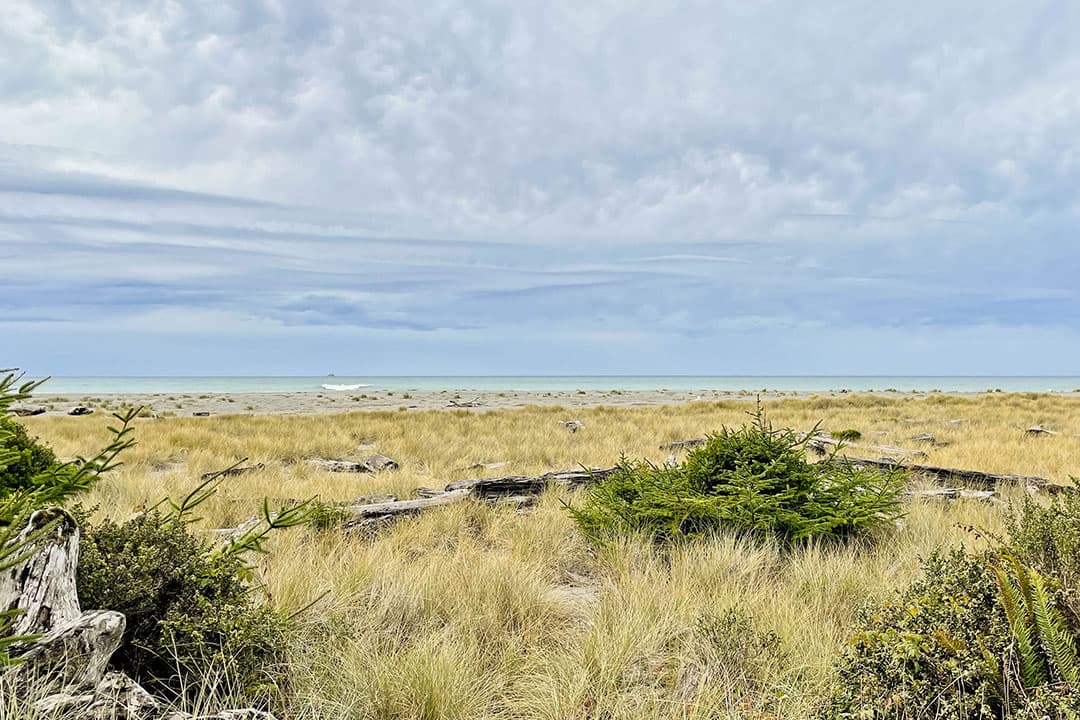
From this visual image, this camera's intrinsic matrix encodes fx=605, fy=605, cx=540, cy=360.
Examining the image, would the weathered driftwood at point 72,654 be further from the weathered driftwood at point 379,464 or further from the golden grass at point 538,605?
the weathered driftwood at point 379,464

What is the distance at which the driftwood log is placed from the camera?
2.49 meters

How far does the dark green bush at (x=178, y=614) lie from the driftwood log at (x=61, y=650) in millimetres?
356

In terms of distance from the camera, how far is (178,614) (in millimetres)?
3240

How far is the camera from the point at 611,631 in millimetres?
4000

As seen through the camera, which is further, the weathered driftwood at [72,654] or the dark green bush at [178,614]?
the dark green bush at [178,614]

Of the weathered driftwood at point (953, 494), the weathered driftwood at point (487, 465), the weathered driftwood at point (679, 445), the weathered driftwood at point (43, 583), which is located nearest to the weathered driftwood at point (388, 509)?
the weathered driftwood at point (487, 465)

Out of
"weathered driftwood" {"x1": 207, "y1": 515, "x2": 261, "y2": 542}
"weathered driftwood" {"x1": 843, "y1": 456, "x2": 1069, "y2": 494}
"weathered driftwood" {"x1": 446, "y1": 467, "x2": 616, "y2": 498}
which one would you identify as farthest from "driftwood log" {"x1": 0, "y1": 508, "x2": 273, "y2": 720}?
"weathered driftwood" {"x1": 843, "y1": 456, "x2": 1069, "y2": 494}

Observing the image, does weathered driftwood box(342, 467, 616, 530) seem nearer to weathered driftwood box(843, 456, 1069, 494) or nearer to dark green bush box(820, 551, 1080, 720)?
weathered driftwood box(843, 456, 1069, 494)

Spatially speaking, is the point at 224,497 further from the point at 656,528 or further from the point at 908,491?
the point at 908,491

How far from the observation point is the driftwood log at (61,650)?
8.16 ft

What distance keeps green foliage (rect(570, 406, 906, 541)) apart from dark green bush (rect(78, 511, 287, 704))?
361 centimetres

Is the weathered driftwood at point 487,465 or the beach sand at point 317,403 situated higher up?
the weathered driftwood at point 487,465

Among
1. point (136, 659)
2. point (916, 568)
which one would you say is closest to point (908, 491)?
point (916, 568)

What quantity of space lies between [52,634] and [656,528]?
4931mm
